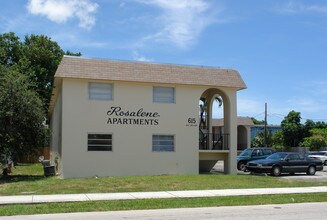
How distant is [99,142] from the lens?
22938mm

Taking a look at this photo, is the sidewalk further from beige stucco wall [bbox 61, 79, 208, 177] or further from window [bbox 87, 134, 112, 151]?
window [bbox 87, 134, 112, 151]

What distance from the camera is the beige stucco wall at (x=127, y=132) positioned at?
2233cm

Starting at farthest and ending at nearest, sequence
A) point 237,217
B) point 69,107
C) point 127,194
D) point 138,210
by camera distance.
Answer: point 69,107 < point 127,194 < point 138,210 < point 237,217

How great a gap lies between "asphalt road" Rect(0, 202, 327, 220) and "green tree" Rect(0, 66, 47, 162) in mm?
11159

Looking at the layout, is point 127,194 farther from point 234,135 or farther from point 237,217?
point 234,135

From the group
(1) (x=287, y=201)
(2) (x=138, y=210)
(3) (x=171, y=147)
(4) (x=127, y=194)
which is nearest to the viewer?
(2) (x=138, y=210)

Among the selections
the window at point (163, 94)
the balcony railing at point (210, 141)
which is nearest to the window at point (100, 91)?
the window at point (163, 94)

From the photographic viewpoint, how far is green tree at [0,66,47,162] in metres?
21.3

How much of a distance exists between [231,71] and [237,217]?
15718mm

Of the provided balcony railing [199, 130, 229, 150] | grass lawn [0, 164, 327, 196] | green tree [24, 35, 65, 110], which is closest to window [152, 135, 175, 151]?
balcony railing [199, 130, 229, 150]

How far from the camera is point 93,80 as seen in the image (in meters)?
22.7

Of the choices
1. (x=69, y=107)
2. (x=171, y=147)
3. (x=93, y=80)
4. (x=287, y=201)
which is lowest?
(x=287, y=201)

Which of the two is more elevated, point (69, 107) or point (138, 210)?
point (69, 107)

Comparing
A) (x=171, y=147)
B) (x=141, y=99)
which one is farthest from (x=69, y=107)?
(x=171, y=147)
